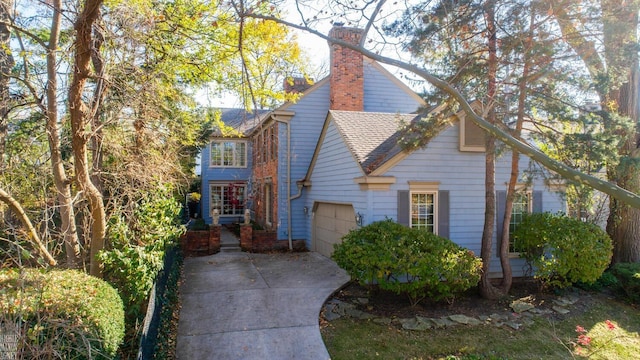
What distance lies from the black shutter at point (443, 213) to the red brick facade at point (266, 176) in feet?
22.1

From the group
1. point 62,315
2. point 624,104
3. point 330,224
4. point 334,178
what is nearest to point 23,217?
point 62,315

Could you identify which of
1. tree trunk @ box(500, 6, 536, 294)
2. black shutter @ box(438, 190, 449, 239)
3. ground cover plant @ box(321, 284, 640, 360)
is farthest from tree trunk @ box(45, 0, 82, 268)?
black shutter @ box(438, 190, 449, 239)

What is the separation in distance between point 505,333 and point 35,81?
29.7 feet

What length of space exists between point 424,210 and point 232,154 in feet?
50.7

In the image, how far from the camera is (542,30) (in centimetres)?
792

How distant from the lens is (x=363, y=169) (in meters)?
10.0

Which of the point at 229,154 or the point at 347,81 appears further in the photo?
the point at 229,154

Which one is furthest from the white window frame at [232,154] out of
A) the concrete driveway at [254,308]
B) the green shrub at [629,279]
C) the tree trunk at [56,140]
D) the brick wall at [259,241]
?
the green shrub at [629,279]

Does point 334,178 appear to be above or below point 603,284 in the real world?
above

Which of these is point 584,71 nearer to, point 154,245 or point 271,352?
point 271,352

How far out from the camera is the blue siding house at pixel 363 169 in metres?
10.1

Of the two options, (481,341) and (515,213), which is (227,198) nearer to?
(515,213)

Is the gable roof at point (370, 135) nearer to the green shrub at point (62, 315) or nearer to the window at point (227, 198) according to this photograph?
the green shrub at point (62, 315)

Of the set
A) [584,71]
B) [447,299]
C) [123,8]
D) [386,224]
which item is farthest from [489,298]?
[123,8]
